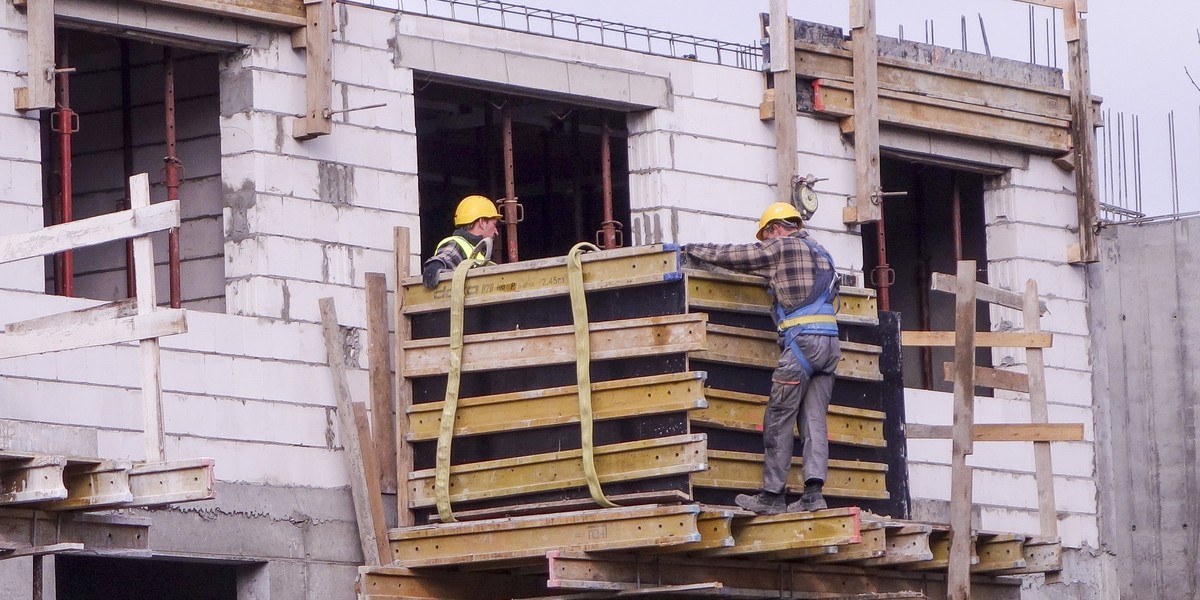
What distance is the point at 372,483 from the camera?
539 inches

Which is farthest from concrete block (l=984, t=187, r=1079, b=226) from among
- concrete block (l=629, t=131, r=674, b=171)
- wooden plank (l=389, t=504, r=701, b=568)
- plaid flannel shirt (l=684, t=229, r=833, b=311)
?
wooden plank (l=389, t=504, r=701, b=568)

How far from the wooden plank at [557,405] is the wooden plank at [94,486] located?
3545 millimetres

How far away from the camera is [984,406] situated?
17750 mm

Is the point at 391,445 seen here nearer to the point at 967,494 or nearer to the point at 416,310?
the point at 416,310

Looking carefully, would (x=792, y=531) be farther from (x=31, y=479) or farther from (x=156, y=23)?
(x=156, y=23)

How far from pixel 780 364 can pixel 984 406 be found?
546cm

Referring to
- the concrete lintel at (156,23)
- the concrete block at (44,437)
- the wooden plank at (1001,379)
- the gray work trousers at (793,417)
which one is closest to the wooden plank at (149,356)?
the concrete block at (44,437)

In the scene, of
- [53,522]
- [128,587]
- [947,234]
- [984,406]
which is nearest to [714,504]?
[53,522]

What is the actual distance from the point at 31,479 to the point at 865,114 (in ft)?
29.4

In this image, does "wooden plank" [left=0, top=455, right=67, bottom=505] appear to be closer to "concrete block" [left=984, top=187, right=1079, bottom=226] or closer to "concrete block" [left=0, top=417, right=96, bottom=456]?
"concrete block" [left=0, top=417, right=96, bottom=456]

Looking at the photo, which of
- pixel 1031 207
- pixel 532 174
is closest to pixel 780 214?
pixel 1031 207

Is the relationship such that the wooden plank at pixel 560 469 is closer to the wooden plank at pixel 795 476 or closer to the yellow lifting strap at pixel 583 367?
the yellow lifting strap at pixel 583 367

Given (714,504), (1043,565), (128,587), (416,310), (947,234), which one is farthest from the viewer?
(947,234)

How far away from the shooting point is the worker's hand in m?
13.6
